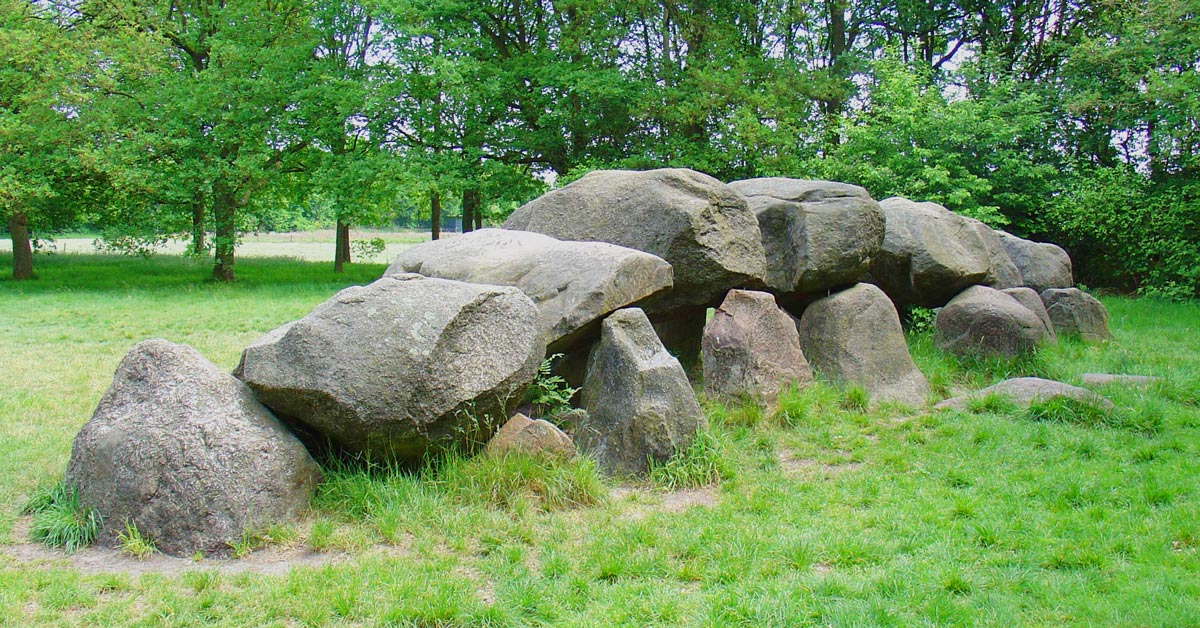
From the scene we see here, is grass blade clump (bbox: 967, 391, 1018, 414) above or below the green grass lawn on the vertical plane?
above

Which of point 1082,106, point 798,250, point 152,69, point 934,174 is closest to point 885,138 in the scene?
point 934,174

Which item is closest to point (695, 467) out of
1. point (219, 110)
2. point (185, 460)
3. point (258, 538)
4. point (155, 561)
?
point (258, 538)

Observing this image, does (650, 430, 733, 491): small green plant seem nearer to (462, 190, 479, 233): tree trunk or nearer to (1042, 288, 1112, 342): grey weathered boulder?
(1042, 288, 1112, 342): grey weathered boulder

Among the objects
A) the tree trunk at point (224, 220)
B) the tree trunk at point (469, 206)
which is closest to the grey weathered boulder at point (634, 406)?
the tree trunk at point (469, 206)

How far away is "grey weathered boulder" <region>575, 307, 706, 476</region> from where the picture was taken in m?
5.92

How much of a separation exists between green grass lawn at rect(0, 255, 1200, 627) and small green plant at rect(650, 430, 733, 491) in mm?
20

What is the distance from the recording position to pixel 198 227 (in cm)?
2105

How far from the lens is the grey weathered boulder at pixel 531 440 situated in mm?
5598

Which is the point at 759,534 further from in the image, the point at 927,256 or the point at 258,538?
the point at 927,256

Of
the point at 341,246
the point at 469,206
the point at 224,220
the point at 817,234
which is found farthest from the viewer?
the point at 341,246

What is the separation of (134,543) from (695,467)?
333cm

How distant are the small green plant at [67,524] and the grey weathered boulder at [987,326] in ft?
26.6

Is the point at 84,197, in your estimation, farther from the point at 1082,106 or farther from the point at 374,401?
the point at 1082,106

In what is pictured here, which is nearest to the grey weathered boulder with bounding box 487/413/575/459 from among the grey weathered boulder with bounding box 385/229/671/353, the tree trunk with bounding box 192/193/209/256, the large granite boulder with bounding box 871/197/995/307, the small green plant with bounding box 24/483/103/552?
the grey weathered boulder with bounding box 385/229/671/353
